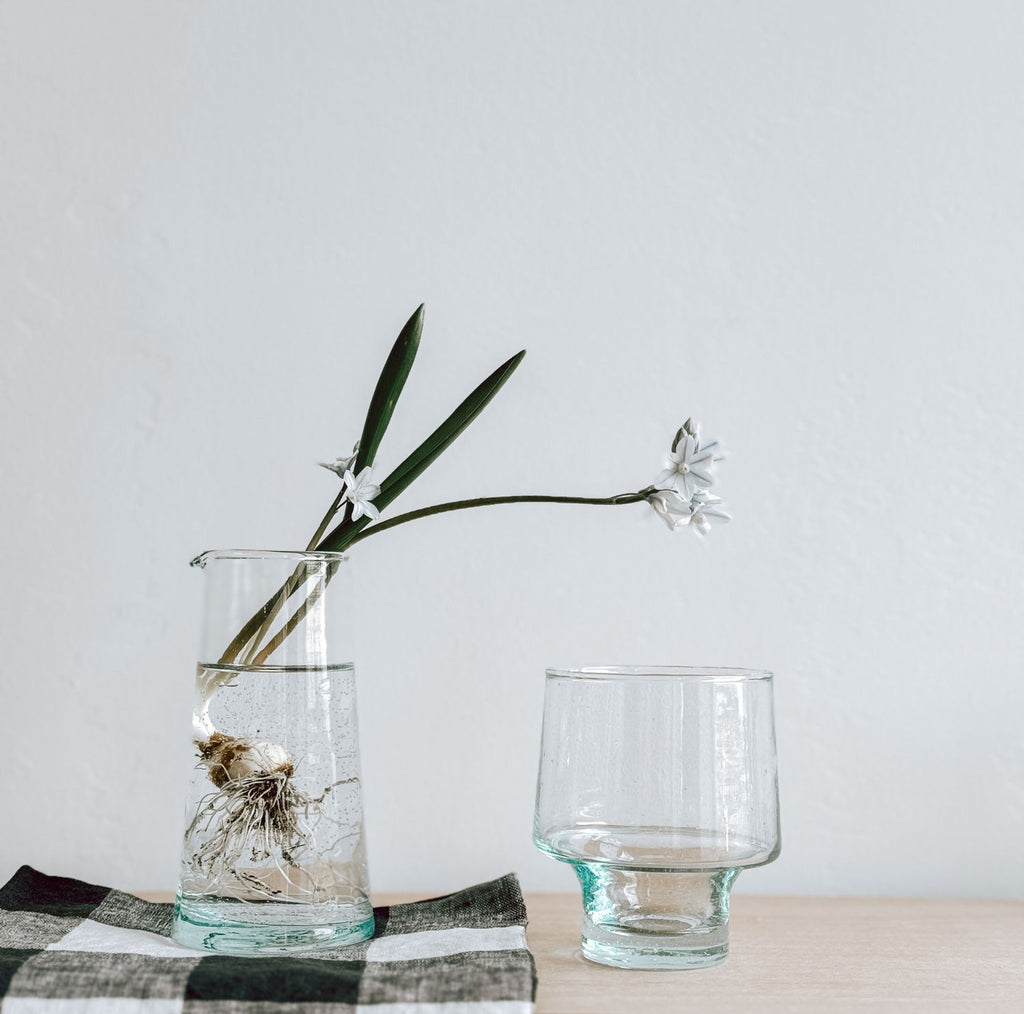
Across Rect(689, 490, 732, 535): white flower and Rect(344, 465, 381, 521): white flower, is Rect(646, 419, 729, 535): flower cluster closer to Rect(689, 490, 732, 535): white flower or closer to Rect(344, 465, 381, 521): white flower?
Rect(689, 490, 732, 535): white flower

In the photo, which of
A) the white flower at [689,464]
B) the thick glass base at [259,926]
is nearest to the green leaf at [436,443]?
the white flower at [689,464]

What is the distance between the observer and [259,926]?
25.5 inches

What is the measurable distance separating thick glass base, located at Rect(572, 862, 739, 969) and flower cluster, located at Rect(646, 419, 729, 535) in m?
0.22

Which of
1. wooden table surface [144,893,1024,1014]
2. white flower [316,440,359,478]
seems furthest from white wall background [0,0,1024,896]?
Answer: white flower [316,440,359,478]

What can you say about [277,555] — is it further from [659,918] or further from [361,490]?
[659,918]

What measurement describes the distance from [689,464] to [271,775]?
0.32 metres

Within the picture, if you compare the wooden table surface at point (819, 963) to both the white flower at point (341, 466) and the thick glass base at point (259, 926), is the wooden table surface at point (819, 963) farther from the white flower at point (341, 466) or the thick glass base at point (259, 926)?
the white flower at point (341, 466)

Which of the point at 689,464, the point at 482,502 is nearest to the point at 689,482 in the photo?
the point at 689,464

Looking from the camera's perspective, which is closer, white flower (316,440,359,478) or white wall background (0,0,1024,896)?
white flower (316,440,359,478)

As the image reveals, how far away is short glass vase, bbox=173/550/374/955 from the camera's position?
0.66 m

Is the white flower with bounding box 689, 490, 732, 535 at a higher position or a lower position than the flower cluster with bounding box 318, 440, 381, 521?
lower

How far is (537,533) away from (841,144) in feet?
1.35

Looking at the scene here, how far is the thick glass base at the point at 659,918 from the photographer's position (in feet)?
2.17

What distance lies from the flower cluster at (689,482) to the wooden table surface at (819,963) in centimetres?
27
